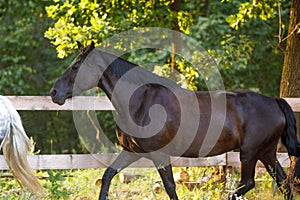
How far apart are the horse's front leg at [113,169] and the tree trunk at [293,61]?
288cm

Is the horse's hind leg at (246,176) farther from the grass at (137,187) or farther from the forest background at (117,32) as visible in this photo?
the forest background at (117,32)

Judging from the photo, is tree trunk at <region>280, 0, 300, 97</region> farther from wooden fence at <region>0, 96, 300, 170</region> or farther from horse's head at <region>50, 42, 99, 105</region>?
horse's head at <region>50, 42, 99, 105</region>

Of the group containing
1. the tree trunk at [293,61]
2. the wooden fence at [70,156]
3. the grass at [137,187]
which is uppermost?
the tree trunk at [293,61]

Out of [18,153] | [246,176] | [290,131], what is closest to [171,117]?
[246,176]

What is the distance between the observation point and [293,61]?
25.8ft

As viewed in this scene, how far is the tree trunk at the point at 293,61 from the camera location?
7801 mm

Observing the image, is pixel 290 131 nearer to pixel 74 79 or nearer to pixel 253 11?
pixel 74 79

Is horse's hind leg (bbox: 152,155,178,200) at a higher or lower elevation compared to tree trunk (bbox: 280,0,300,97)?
lower

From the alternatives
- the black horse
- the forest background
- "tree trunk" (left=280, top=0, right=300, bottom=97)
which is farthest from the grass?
the forest background

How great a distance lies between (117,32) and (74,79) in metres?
3.62

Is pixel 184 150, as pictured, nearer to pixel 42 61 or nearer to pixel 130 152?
pixel 130 152

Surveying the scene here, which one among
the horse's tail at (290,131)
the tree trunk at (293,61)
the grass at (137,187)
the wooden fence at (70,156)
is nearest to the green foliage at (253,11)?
the tree trunk at (293,61)

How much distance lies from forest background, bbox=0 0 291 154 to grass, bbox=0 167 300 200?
1927 mm

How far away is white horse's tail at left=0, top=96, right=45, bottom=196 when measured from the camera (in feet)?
18.7
